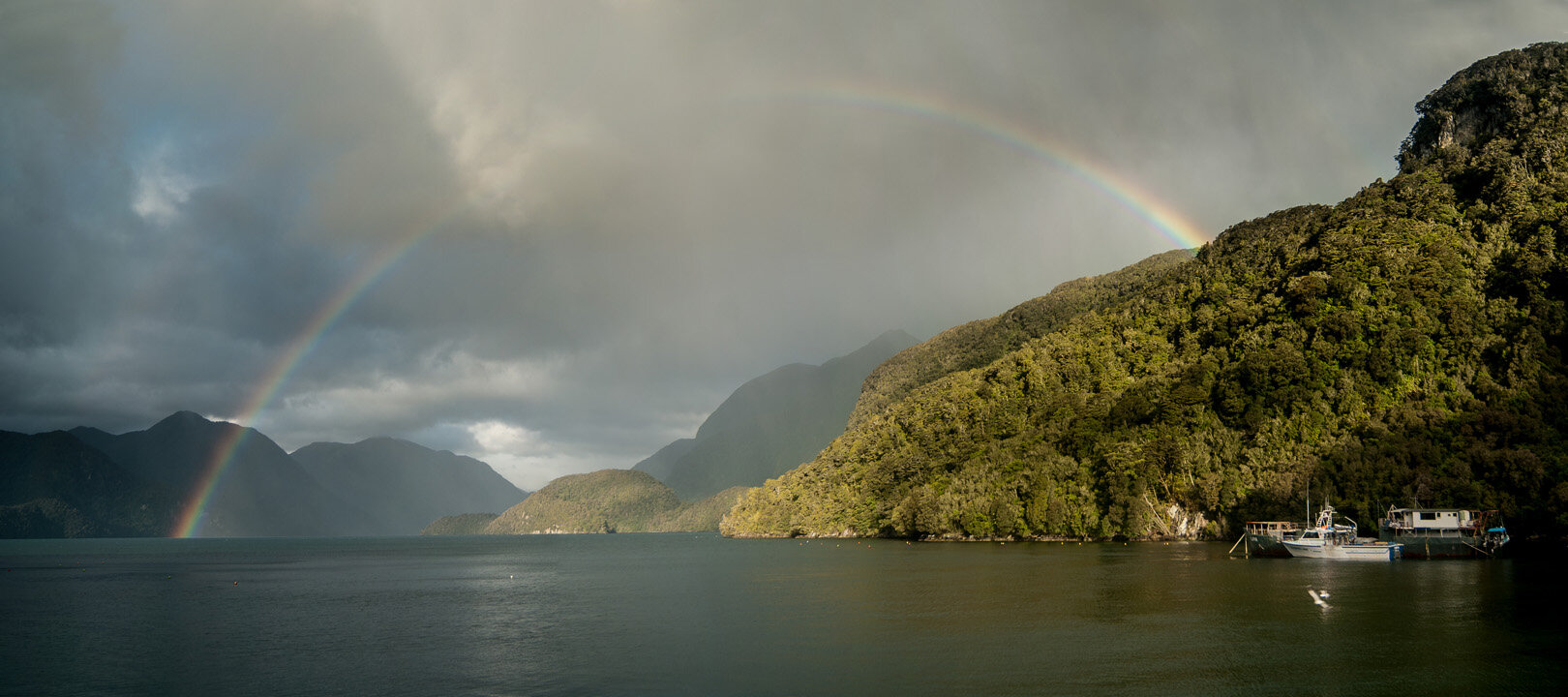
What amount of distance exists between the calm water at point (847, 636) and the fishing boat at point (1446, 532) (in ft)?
31.2

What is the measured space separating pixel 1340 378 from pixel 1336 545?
4527 centimetres

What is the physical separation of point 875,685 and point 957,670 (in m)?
3.91

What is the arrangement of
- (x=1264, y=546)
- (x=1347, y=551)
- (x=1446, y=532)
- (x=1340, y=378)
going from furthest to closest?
(x=1340, y=378)
(x=1264, y=546)
(x=1446, y=532)
(x=1347, y=551)

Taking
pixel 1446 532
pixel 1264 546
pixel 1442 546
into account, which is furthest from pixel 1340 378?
pixel 1442 546

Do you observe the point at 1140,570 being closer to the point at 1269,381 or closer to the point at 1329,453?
the point at 1329,453

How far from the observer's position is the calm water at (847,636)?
1246 inches

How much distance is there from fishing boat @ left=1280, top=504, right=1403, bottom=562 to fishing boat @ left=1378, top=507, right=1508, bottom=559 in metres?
2.04

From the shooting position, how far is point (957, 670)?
32875 millimetres

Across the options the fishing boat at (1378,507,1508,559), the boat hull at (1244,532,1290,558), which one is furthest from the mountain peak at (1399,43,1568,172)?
the boat hull at (1244,532,1290,558)

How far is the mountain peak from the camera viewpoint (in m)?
160

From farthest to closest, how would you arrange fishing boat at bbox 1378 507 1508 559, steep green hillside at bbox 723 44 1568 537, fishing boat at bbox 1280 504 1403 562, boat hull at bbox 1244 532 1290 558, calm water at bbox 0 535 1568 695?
steep green hillside at bbox 723 44 1568 537
boat hull at bbox 1244 532 1290 558
fishing boat at bbox 1378 507 1508 559
fishing boat at bbox 1280 504 1403 562
calm water at bbox 0 535 1568 695

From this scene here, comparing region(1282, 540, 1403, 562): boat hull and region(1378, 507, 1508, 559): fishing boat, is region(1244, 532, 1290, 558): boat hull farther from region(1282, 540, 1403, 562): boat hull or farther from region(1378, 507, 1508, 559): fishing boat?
region(1378, 507, 1508, 559): fishing boat

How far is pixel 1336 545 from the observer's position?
95.4 meters

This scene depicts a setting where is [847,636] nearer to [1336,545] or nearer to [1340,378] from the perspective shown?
[1336,545]
